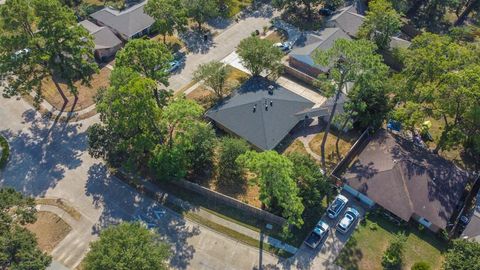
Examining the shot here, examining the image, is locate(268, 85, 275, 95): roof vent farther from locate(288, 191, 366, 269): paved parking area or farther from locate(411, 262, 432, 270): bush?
locate(411, 262, 432, 270): bush

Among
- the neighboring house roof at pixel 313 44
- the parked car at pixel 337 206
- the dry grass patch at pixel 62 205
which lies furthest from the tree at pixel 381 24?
the dry grass patch at pixel 62 205

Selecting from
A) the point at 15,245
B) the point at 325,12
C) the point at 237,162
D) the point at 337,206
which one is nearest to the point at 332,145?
the point at 337,206

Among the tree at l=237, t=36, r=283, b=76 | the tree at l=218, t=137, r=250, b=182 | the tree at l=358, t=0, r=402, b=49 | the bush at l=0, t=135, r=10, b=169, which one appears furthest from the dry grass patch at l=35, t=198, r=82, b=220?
the tree at l=358, t=0, r=402, b=49

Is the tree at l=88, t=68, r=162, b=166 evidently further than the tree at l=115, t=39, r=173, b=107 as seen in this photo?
No

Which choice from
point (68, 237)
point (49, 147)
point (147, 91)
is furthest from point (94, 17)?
point (68, 237)

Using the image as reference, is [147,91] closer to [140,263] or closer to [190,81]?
[140,263]

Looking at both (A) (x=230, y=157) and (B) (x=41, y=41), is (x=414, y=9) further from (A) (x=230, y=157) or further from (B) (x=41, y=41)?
(B) (x=41, y=41)

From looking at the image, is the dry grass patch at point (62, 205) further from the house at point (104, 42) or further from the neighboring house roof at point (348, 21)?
the neighboring house roof at point (348, 21)
